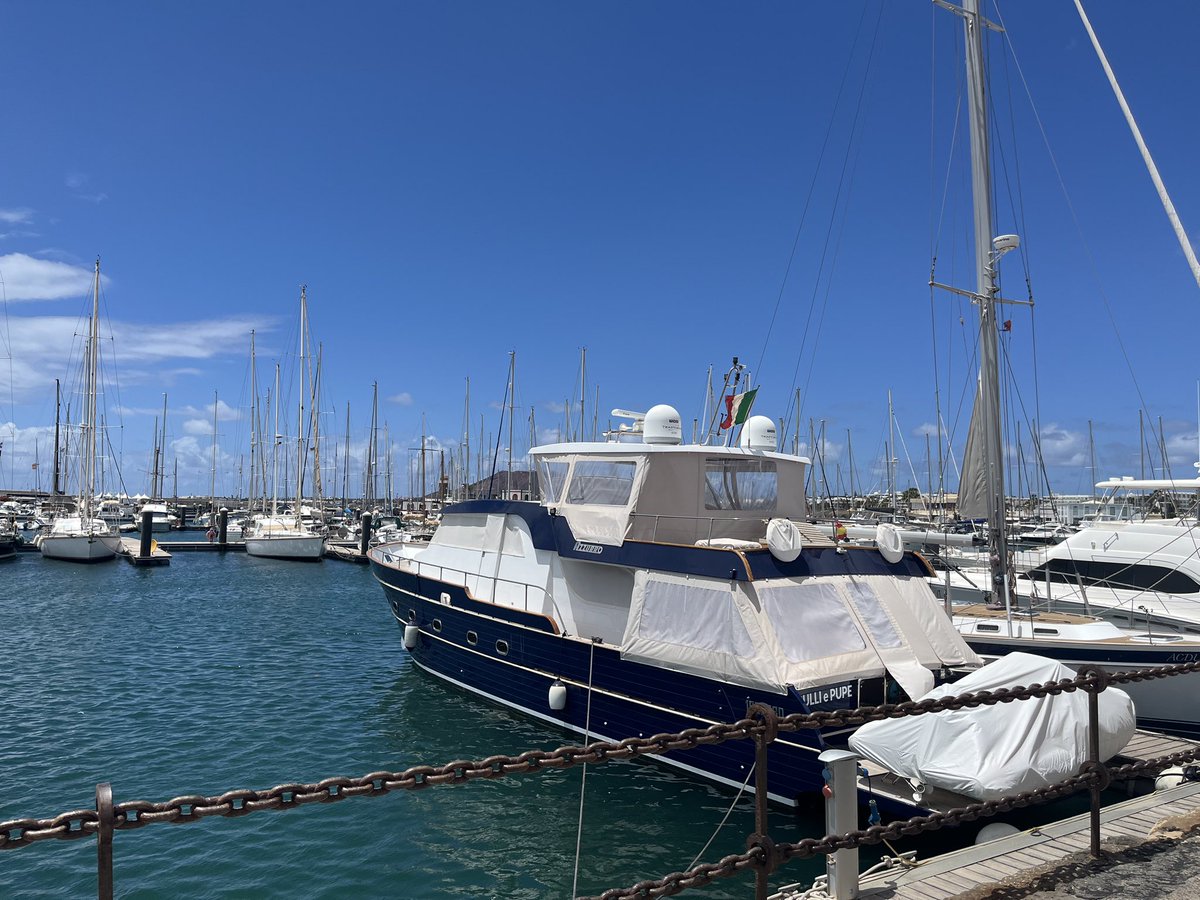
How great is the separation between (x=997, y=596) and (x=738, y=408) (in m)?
6.59

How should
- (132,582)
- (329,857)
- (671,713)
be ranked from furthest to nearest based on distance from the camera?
1. (132,582)
2. (671,713)
3. (329,857)

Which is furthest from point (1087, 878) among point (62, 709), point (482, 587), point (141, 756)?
point (62, 709)

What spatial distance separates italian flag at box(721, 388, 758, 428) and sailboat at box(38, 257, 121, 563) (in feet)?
142

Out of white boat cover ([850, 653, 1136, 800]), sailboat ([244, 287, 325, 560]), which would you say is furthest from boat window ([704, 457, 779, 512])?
sailboat ([244, 287, 325, 560])

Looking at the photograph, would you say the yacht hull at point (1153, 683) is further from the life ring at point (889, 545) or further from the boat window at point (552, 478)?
the boat window at point (552, 478)

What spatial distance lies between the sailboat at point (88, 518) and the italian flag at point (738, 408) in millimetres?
43393

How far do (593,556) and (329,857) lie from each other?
540 centimetres

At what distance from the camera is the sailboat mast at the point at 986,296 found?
14.4 meters

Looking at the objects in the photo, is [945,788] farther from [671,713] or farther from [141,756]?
[141,756]

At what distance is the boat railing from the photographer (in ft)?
43.5

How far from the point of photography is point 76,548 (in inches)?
1697

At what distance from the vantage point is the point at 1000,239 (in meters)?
14.7

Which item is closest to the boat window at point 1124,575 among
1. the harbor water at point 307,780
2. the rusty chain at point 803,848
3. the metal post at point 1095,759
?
the harbor water at point 307,780

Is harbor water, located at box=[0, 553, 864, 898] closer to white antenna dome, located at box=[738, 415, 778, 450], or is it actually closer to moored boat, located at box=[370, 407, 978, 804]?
moored boat, located at box=[370, 407, 978, 804]
